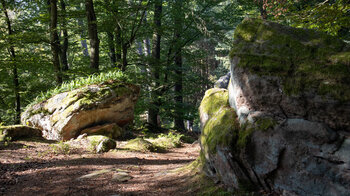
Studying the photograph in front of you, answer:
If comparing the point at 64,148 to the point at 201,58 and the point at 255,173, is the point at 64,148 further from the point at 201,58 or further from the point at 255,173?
the point at 201,58

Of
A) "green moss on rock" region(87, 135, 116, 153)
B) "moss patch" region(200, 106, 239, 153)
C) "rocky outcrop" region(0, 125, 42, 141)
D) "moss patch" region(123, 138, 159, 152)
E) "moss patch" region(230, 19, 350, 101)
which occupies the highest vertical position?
"moss patch" region(230, 19, 350, 101)

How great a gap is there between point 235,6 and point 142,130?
8.85 meters

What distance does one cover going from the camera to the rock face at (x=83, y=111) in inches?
311

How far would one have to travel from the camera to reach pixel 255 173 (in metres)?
3.10

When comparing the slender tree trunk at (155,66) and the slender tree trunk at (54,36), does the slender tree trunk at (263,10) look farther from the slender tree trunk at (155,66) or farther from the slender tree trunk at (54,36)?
the slender tree trunk at (54,36)

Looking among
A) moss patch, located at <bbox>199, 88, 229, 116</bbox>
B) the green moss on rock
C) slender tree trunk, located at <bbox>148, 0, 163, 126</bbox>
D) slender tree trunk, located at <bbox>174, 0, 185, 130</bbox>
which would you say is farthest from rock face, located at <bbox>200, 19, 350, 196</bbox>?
slender tree trunk, located at <bbox>174, 0, 185, 130</bbox>

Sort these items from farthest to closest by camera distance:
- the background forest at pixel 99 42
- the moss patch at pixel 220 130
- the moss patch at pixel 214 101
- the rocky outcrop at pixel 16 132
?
the background forest at pixel 99 42
the rocky outcrop at pixel 16 132
the moss patch at pixel 214 101
the moss patch at pixel 220 130

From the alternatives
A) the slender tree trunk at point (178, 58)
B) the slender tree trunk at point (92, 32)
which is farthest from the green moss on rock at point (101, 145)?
the slender tree trunk at point (178, 58)

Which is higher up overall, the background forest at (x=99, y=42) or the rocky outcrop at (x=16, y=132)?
the background forest at (x=99, y=42)

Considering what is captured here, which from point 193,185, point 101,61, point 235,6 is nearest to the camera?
point 193,185

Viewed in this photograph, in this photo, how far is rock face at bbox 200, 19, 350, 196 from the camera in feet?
8.32

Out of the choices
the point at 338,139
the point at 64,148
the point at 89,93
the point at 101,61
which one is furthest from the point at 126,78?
the point at 338,139

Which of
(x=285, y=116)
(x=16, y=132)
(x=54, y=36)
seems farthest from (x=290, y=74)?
(x=54, y=36)

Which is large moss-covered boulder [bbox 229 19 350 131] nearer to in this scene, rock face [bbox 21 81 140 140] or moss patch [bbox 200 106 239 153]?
moss patch [bbox 200 106 239 153]
